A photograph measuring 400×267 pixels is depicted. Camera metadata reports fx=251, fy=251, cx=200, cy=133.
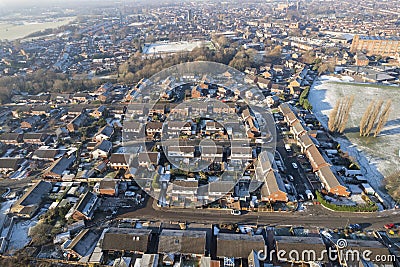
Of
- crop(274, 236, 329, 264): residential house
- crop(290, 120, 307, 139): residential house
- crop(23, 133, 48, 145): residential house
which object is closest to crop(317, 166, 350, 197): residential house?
crop(274, 236, 329, 264): residential house

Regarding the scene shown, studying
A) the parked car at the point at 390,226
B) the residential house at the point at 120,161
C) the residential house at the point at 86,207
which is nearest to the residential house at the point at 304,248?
the parked car at the point at 390,226

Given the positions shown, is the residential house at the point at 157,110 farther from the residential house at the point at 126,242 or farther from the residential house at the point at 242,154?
the residential house at the point at 126,242

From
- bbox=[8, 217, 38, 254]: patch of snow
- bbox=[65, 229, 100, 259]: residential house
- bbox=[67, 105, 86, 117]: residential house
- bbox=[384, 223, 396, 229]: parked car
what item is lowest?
bbox=[8, 217, 38, 254]: patch of snow

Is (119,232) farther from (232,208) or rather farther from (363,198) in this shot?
(363,198)

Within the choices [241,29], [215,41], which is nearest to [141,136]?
[215,41]

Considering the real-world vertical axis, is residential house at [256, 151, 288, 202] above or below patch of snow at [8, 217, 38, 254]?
above

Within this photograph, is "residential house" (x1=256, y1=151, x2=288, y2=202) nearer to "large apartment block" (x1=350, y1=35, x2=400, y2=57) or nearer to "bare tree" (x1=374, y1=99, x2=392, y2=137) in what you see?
"bare tree" (x1=374, y1=99, x2=392, y2=137)

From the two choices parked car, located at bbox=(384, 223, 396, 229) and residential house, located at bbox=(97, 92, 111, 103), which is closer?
parked car, located at bbox=(384, 223, 396, 229)

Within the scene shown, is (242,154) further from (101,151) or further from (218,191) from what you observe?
(101,151)
